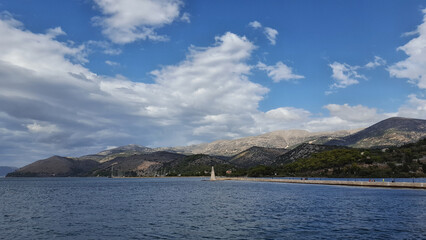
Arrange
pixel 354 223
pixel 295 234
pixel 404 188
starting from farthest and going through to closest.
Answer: pixel 404 188
pixel 354 223
pixel 295 234

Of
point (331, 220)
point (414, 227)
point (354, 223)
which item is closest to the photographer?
point (414, 227)

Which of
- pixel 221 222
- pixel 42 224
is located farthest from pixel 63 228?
pixel 221 222

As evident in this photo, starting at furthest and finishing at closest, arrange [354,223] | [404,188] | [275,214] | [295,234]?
[404,188] → [275,214] → [354,223] → [295,234]

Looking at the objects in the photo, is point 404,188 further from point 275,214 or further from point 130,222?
point 130,222

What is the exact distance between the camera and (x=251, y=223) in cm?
5516

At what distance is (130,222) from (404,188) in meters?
125

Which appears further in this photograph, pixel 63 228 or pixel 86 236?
pixel 63 228

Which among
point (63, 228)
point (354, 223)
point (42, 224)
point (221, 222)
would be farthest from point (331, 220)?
point (42, 224)

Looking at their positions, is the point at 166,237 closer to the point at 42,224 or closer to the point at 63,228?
the point at 63,228

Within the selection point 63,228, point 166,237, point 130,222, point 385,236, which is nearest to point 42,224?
point 63,228

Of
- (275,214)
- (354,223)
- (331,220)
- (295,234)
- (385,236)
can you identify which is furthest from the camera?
(275,214)

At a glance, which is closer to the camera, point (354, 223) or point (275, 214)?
point (354, 223)

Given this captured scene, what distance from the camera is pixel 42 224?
59.1 meters

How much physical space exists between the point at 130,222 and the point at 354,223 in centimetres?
3788
